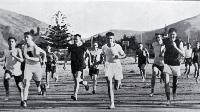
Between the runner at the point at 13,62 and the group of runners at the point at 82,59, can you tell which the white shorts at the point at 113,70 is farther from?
the runner at the point at 13,62

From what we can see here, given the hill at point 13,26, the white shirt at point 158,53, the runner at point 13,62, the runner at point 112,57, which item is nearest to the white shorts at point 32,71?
the runner at point 13,62

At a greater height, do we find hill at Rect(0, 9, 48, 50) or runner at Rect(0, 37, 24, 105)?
hill at Rect(0, 9, 48, 50)

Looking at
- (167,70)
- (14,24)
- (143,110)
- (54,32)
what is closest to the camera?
(143,110)

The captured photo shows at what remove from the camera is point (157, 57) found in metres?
11.6

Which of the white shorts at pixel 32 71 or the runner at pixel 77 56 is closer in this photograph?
the white shorts at pixel 32 71

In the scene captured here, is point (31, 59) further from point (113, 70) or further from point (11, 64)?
point (113, 70)

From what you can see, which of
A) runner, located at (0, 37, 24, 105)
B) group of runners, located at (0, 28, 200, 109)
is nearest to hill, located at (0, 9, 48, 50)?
group of runners, located at (0, 28, 200, 109)

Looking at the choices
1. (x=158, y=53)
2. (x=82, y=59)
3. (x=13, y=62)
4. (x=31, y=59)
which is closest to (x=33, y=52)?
(x=31, y=59)

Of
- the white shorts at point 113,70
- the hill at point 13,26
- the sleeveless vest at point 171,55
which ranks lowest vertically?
the white shorts at point 113,70

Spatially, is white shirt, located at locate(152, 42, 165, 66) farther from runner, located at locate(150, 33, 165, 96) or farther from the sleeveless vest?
the sleeveless vest

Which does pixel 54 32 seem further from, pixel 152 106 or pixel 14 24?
pixel 14 24

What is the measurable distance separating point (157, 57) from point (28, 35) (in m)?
3.81

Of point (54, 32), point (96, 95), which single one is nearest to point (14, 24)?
point (54, 32)

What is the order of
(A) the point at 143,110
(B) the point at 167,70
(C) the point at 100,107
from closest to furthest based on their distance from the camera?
(A) the point at 143,110
(C) the point at 100,107
(B) the point at 167,70
